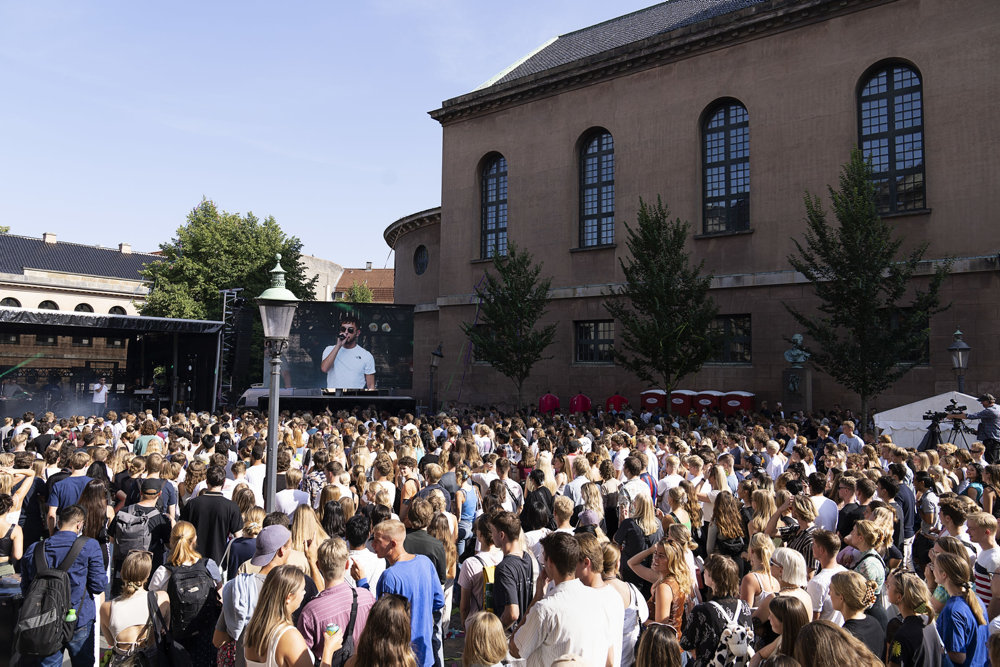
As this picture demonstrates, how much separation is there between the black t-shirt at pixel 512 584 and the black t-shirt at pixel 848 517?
3780 millimetres

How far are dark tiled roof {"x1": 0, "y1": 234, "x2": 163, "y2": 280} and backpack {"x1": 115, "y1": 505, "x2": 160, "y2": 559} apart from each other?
70.3 m

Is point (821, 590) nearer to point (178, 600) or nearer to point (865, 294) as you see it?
point (178, 600)

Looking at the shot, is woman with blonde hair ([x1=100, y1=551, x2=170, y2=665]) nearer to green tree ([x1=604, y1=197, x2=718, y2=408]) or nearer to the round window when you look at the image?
green tree ([x1=604, y1=197, x2=718, y2=408])

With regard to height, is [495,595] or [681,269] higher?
[681,269]

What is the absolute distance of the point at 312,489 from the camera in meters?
8.84

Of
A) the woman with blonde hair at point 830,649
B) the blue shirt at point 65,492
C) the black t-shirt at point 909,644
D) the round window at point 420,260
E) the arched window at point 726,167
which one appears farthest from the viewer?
the round window at point 420,260

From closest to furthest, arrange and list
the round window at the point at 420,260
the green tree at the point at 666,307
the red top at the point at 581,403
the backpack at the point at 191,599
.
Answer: the backpack at the point at 191,599 < the green tree at the point at 666,307 < the red top at the point at 581,403 < the round window at the point at 420,260

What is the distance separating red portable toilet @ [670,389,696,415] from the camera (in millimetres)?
25953

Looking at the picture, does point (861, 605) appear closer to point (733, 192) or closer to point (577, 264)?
point (733, 192)

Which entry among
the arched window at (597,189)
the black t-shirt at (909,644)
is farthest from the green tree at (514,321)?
the black t-shirt at (909,644)

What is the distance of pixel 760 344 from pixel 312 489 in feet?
67.8

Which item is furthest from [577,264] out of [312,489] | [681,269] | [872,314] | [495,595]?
[495,595]

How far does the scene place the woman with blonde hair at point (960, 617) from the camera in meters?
4.35

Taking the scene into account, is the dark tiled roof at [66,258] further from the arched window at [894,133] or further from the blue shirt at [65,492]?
the blue shirt at [65,492]
